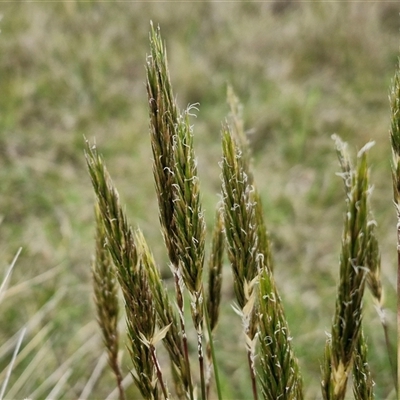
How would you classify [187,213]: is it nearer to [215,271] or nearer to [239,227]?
[239,227]

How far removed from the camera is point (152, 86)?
574 mm

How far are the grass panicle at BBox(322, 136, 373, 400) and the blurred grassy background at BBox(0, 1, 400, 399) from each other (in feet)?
2.73

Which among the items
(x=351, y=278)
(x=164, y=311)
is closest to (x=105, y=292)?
(x=164, y=311)

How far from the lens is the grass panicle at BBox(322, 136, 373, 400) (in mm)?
454

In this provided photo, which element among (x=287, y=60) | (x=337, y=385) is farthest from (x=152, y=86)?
(x=287, y=60)

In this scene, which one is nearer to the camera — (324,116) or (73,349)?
(73,349)

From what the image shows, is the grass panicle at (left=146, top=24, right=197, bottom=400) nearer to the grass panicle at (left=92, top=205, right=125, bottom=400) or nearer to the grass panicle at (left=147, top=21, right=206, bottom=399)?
the grass panicle at (left=147, top=21, right=206, bottom=399)

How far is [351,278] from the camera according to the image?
19.0 inches

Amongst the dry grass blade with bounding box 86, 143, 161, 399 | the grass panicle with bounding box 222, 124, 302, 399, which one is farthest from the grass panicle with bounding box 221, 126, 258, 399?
the dry grass blade with bounding box 86, 143, 161, 399

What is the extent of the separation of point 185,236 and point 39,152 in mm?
2158

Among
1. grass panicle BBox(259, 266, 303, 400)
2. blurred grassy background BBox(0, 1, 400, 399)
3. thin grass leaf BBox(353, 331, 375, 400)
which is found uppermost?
blurred grassy background BBox(0, 1, 400, 399)

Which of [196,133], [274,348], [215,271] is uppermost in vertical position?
[196,133]

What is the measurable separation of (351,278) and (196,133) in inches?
92.3

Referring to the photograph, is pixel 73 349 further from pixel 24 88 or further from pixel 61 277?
pixel 24 88
